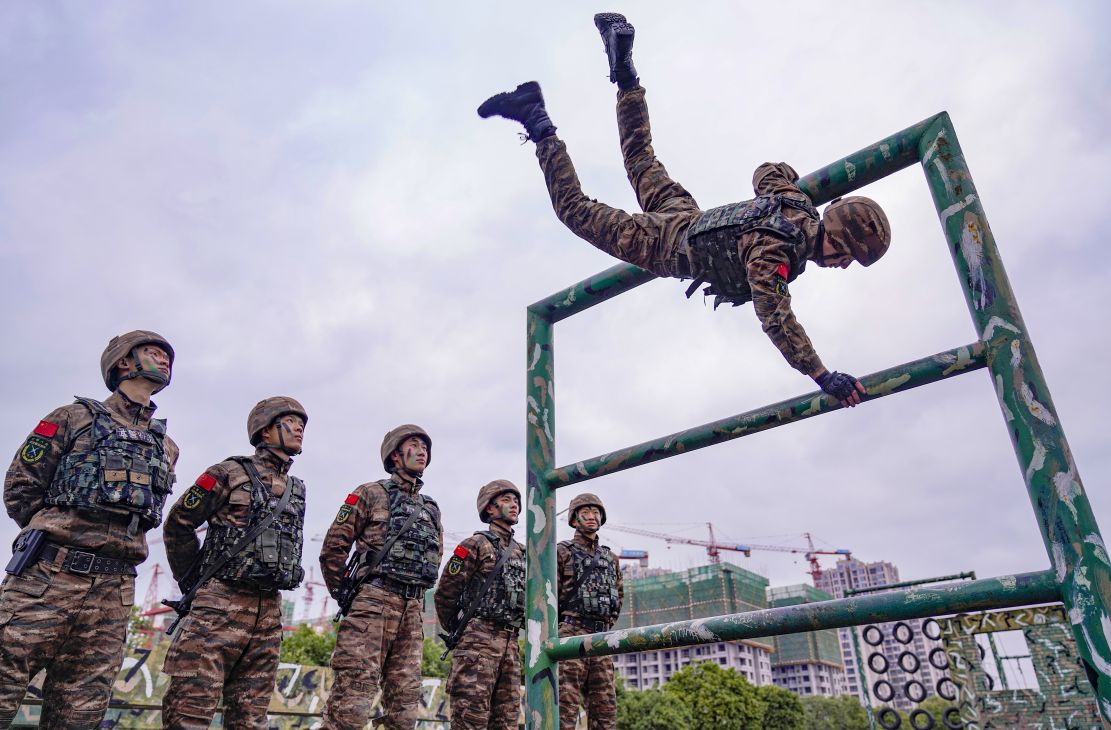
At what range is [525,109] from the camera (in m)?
2.71

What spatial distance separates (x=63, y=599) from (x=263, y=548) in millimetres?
811

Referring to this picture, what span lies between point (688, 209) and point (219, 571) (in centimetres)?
272

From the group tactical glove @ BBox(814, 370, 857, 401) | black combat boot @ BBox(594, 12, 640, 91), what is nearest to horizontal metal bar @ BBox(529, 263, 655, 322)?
tactical glove @ BBox(814, 370, 857, 401)

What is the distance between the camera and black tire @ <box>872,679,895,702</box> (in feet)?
43.0

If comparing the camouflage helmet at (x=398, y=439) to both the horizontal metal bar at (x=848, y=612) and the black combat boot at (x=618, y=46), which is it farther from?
the horizontal metal bar at (x=848, y=612)

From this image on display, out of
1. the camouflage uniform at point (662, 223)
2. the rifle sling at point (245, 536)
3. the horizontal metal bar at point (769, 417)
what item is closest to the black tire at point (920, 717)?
the rifle sling at point (245, 536)

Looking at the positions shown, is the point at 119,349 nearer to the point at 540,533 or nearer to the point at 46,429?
the point at 46,429

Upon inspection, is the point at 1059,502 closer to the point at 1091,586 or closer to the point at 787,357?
the point at 1091,586

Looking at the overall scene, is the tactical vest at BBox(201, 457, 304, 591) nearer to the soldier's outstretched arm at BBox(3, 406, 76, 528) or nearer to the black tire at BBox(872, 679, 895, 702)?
the soldier's outstretched arm at BBox(3, 406, 76, 528)

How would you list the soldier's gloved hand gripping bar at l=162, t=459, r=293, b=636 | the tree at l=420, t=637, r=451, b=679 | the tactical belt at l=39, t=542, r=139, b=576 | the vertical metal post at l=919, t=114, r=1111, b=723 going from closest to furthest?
the vertical metal post at l=919, t=114, r=1111, b=723 < the tactical belt at l=39, t=542, r=139, b=576 < the soldier's gloved hand gripping bar at l=162, t=459, r=293, b=636 < the tree at l=420, t=637, r=451, b=679

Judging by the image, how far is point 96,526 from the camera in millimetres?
3152

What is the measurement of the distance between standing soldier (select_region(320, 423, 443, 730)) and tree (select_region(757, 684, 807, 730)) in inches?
1253

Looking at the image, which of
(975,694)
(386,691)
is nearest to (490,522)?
(386,691)

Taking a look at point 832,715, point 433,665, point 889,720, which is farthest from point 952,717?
point 832,715
